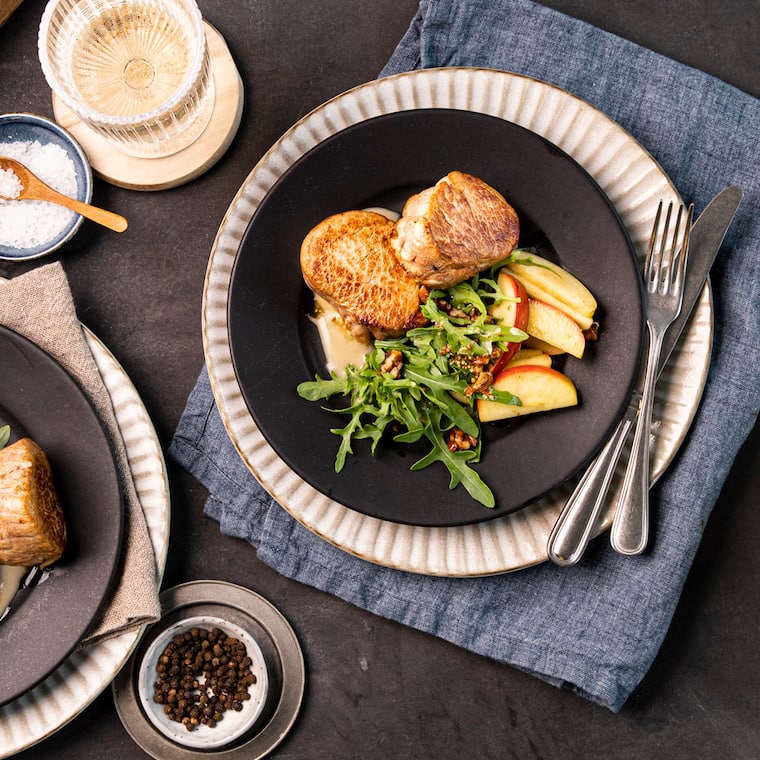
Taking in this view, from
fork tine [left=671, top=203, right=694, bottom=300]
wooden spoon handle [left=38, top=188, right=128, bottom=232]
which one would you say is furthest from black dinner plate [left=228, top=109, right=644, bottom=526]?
wooden spoon handle [left=38, top=188, right=128, bottom=232]

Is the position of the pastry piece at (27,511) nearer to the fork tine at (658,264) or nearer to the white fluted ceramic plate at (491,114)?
the white fluted ceramic plate at (491,114)

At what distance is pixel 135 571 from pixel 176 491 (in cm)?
35

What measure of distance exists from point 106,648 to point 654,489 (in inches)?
73.9

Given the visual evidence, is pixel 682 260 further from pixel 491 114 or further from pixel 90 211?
pixel 90 211

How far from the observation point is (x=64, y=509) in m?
2.45

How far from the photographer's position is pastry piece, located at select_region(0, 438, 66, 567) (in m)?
2.24

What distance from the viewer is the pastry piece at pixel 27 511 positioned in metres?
2.24

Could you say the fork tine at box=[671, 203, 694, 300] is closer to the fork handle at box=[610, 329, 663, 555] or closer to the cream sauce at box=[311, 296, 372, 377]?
the fork handle at box=[610, 329, 663, 555]

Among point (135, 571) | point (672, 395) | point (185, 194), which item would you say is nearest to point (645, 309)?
point (672, 395)

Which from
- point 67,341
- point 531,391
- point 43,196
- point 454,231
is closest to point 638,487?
point 531,391

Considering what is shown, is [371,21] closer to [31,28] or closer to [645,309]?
[31,28]

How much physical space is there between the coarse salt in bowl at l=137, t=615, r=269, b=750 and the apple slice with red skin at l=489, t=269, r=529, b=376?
128 centimetres

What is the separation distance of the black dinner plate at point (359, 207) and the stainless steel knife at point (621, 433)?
0.33ft

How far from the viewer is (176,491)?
2709 millimetres
